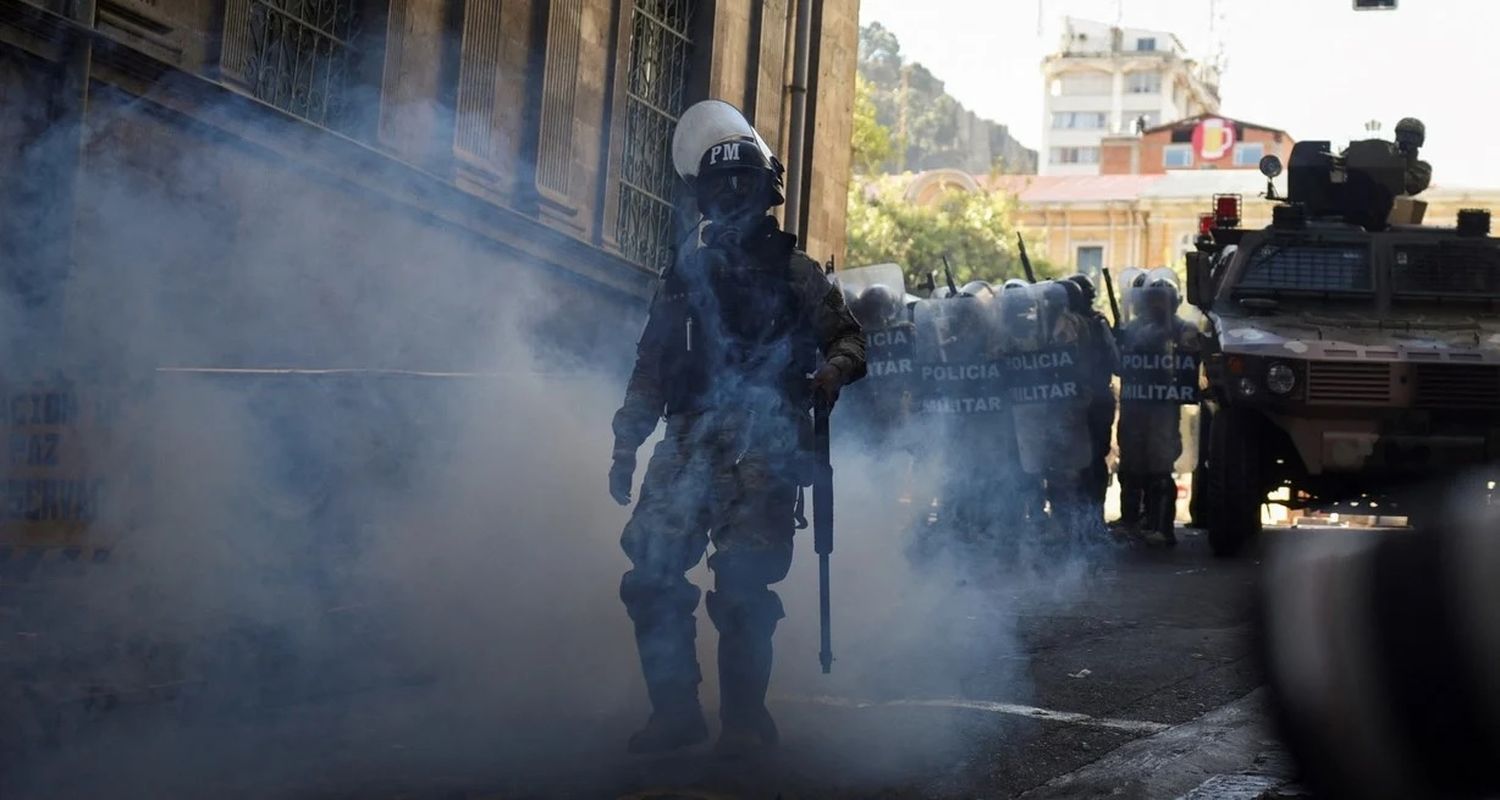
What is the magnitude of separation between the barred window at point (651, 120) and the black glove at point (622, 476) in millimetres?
9527

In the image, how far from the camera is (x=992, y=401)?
37.7 ft

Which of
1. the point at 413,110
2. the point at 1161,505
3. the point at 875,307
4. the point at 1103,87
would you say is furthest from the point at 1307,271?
the point at 1103,87

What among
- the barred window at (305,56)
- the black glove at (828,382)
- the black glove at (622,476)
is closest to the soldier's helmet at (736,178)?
the black glove at (828,382)

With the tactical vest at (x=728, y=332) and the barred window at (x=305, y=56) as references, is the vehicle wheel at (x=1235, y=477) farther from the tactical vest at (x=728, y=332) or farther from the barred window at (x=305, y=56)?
A: the tactical vest at (x=728, y=332)

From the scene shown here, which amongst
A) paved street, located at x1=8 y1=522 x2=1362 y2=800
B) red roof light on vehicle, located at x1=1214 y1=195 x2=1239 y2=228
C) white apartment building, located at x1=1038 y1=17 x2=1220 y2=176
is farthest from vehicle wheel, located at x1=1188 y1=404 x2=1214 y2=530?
white apartment building, located at x1=1038 y1=17 x2=1220 y2=176

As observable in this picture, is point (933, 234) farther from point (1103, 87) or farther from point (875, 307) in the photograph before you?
point (1103, 87)

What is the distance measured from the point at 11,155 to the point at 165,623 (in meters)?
2.61

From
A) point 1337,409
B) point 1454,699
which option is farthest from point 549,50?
point 1454,699

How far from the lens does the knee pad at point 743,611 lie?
5109mm

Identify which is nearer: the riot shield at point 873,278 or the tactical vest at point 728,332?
the tactical vest at point 728,332

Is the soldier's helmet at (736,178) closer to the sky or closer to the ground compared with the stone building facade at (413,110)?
closer to the ground

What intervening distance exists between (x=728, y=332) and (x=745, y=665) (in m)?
1.03

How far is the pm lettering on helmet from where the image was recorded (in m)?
5.39

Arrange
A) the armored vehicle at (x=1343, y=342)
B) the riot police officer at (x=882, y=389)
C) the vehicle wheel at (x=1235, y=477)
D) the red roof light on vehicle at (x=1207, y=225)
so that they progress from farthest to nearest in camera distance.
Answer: the red roof light on vehicle at (x=1207, y=225) → the riot police officer at (x=882, y=389) → the vehicle wheel at (x=1235, y=477) → the armored vehicle at (x=1343, y=342)
